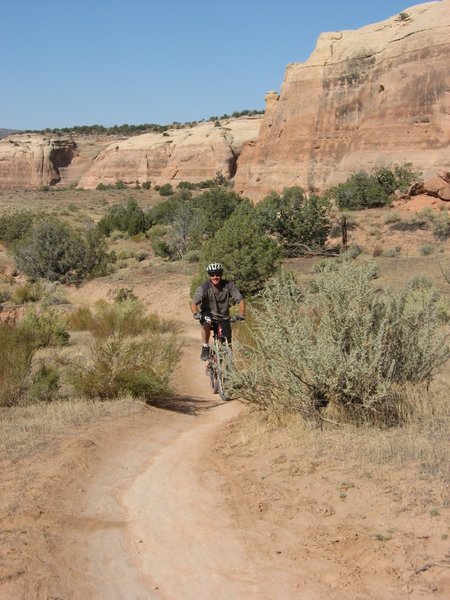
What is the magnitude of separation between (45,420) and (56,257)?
23.4m

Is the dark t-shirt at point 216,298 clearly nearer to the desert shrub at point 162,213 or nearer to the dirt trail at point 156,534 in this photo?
the dirt trail at point 156,534

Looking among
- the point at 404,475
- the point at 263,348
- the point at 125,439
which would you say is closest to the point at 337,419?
the point at 263,348

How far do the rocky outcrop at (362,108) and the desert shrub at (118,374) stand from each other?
3310 centimetres

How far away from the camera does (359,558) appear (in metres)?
3.78

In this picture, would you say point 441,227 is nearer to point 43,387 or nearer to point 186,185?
point 43,387

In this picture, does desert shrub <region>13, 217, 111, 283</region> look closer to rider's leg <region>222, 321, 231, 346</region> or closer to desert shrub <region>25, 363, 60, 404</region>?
desert shrub <region>25, 363, 60, 404</region>

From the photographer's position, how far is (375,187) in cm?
3869

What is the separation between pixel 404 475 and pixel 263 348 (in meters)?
2.36

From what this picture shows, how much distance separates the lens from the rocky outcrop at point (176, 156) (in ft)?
254

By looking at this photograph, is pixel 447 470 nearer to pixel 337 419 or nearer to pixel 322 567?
pixel 322 567

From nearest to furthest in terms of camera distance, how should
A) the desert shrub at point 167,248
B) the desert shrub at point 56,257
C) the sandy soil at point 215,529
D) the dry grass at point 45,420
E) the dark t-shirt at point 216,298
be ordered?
1. the sandy soil at point 215,529
2. the dry grass at point 45,420
3. the dark t-shirt at point 216,298
4. the desert shrub at point 56,257
5. the desert shrub at point 167,248

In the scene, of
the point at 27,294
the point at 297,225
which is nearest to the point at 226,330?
the point at 27,294

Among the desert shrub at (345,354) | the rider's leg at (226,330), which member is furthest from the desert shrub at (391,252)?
the desert shrub at (345,354)

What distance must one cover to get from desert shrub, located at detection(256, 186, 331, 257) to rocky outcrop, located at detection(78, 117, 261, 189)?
45.5 metres
